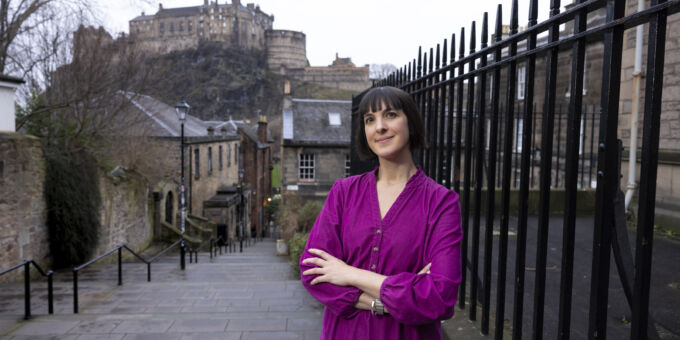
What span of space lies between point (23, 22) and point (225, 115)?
66.0 metres

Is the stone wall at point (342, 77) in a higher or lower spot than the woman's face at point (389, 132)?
higher

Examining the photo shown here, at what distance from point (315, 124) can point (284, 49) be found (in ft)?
233

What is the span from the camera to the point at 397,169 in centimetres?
202

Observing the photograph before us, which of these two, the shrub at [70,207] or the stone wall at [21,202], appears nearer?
the stone wall at [21,202]

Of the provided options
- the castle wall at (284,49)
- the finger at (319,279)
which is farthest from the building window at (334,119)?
the castle wall at (284,49)

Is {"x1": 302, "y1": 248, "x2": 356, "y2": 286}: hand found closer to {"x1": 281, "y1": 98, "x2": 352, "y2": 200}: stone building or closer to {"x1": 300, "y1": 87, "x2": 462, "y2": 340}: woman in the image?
{"x1": 300, "y1": 87, "x2": 462, "y2": 340}: woman

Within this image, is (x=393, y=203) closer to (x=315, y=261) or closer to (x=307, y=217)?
(x=315, y=261)

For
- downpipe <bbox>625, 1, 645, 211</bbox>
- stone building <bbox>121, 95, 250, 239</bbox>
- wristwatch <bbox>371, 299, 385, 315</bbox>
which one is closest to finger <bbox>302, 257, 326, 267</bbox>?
wristwatch <bbox>371, 299, 385, 315</bbox>

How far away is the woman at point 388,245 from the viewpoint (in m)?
1.70

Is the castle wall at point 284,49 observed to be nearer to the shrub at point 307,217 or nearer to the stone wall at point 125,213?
the stone wall at point 125,213

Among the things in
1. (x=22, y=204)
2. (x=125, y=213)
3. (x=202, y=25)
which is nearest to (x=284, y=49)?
(x=202, y=25)

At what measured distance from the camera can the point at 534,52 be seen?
7.21 feet

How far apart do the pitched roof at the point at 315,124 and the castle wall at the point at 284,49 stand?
66260 millimetres

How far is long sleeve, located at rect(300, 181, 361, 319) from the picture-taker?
5.98 ft
